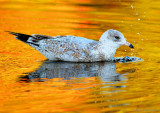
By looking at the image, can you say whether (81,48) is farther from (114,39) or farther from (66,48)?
(114,39)

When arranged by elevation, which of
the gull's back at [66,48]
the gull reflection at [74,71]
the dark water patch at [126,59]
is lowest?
the gull reflection at [74,71]

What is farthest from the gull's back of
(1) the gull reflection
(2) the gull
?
(1) the gull reflection

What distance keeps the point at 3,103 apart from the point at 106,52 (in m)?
3.92

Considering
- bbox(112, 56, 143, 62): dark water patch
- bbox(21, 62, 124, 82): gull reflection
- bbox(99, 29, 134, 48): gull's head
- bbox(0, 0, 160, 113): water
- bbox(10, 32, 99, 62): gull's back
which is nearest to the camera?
bbox(0, 0, 160, 113): water

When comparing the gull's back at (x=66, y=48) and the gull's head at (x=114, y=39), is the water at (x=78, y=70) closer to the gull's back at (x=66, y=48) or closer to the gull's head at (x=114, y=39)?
the gull's back at (x=66, y=48)

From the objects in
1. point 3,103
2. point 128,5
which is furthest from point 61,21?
point 3,103

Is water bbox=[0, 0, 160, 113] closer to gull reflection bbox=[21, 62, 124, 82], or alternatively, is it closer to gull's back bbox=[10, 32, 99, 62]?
gull reflection bbox=[21, 62, 124, 82]

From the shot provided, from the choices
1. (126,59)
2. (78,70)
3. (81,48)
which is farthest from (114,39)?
(78,70)

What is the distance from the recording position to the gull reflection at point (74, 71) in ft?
30.0

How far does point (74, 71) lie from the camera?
9.66 meters

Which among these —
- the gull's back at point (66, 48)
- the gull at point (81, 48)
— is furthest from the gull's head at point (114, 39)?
the gull's back at point (66, 48)

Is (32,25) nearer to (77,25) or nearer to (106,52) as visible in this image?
(77,25)

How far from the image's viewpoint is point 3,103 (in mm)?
7266

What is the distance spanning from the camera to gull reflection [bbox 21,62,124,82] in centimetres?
915
